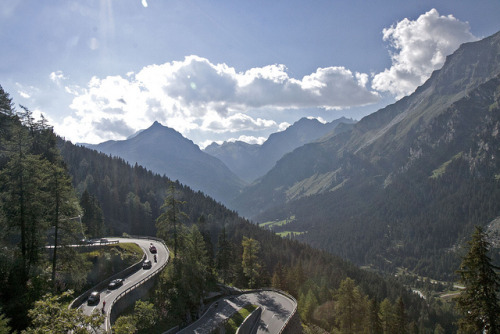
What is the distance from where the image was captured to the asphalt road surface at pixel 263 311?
4203cm

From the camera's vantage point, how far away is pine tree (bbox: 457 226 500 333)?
2523 cm

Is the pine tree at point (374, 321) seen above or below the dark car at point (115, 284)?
below

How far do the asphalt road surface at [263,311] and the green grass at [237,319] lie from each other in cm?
75

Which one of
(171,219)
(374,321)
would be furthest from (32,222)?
(374,321)

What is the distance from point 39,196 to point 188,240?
981 inches

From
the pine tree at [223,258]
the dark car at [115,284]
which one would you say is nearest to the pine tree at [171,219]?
the dark car at [115,284]

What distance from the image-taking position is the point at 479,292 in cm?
2577

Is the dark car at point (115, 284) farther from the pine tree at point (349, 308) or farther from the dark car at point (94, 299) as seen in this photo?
the pine tree at point (349, 308)

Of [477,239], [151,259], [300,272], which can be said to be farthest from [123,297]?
[300,272]

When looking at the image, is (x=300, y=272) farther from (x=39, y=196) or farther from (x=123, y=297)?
(x=39, y=196)

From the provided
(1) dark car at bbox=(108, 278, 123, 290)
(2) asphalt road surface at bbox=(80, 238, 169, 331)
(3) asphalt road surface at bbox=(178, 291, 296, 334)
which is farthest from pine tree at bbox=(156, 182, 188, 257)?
(3) asphalt road surface at bbox=(178, 291, 296, 334)

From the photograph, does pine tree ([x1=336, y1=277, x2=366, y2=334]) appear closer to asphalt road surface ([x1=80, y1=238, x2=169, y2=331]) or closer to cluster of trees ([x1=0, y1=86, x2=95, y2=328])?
asphalt road surface ([x1=80, y1=238, x2=169, y2=331])

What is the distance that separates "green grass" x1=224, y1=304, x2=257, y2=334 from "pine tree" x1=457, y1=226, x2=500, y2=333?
2815 centimetres

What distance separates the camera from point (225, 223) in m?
167
